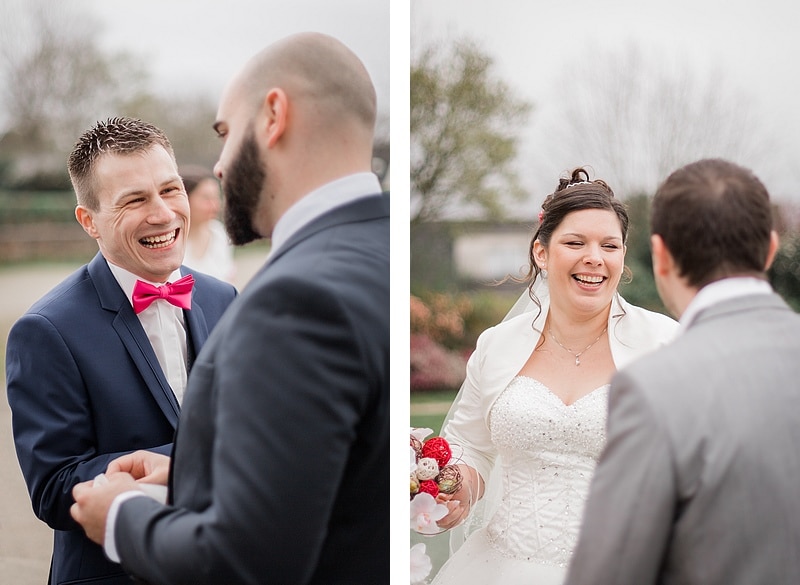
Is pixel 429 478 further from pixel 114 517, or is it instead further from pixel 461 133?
pixel 461 133

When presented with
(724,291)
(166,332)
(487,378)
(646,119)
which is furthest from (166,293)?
(646,119)

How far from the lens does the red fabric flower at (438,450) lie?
2488 millimetres

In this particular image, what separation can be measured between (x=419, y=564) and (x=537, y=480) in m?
0.47

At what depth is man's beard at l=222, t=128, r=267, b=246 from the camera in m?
2.13

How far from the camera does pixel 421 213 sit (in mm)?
2607

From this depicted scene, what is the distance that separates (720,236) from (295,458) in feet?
3.62

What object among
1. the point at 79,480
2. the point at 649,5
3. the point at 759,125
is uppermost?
the point at 649,5

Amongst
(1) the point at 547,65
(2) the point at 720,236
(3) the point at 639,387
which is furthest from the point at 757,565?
(1) the point at 547,65

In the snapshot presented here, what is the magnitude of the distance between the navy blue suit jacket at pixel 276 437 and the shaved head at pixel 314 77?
0.97ft

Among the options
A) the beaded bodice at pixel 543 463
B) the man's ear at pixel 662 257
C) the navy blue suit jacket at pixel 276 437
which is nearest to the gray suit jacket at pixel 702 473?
the man's ear at pixel 662 257

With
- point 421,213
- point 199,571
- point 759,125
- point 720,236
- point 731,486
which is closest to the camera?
point 731,486

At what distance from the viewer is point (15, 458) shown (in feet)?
7.04

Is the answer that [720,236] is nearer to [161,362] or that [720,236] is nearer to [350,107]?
[350,107]

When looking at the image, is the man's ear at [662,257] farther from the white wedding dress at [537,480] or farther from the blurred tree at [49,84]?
the blurred tree at [49,84]
